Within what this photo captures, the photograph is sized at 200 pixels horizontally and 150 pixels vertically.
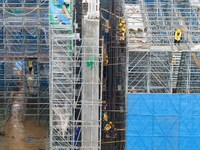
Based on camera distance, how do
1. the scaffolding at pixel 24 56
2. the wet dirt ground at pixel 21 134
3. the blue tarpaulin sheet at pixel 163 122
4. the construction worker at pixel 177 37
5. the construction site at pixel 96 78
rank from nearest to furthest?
the construction site at pixel 96 78 → the blue tarpaulin sheet at pixel 163 122 → the construction worker at pixel 177 37 → the wet dirt ground at pixel 21 134 → the scaffolding at pixel 24 56

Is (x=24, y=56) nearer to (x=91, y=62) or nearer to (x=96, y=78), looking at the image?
(x=91, y=62)

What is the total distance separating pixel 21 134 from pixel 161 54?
9.84m

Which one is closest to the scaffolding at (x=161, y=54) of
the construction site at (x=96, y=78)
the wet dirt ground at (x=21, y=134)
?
the construction site at (x=96, y=78)

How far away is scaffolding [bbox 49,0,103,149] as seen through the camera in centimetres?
2230

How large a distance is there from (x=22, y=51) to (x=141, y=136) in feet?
34.7

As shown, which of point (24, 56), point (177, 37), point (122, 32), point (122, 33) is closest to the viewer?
point (177, 37)

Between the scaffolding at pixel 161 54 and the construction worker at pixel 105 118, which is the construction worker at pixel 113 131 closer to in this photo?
the construction worker at pixel 105 118

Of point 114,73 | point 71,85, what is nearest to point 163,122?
point 71,85

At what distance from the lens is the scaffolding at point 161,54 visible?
23.4m

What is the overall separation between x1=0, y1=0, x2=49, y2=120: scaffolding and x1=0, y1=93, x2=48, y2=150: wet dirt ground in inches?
20.4

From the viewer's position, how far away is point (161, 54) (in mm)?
25328

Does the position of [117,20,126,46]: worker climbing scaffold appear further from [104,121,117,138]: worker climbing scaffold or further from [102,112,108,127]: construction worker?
[104,121,117,138]: worker climbing scaffold

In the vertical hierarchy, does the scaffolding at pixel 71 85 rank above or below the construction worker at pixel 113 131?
above

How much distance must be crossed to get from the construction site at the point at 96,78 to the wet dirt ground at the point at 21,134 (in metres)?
0.06
